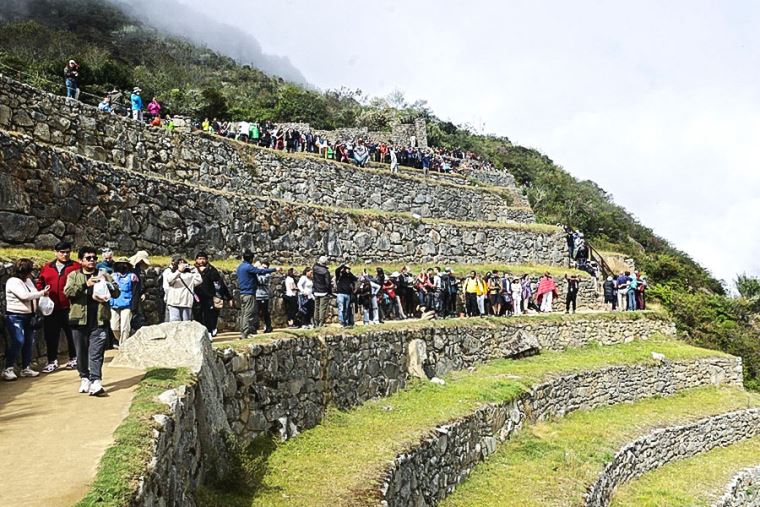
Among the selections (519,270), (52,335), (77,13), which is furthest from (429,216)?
(77,13)

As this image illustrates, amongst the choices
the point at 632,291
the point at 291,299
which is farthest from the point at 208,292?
the point at 632,291

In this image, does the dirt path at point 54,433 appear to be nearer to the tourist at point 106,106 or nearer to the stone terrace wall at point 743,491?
the tourist at point 106,106

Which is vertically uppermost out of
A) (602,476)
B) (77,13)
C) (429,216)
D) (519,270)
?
(77,13)

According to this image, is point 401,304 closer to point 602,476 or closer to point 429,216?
point 602,476

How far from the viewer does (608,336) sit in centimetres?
2294

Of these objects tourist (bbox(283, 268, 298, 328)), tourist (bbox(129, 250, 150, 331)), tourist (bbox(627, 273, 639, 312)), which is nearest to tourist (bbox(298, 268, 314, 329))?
tourist (bbox(283, 268, 298, 328))

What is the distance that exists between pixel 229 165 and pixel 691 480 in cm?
1553

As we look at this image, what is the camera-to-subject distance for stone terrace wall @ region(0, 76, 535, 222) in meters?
14.5

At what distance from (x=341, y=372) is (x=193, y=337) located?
442cm

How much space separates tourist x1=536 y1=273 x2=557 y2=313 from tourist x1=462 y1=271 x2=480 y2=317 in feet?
13.2

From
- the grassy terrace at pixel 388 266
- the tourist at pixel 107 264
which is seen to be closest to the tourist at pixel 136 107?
the grassy terrace at pixel 388 266

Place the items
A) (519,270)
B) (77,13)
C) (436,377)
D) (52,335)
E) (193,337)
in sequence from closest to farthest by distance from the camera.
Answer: (193,337) → (52,335) → (436,377) → (519,270) → (77,13)

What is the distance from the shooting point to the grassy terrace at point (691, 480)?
13.9m

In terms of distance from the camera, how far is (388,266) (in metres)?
21.5
